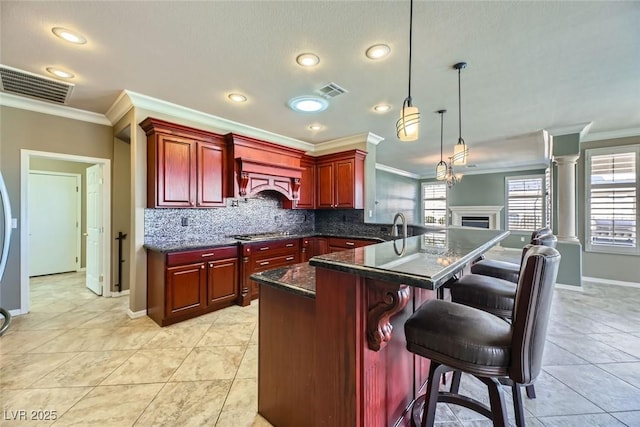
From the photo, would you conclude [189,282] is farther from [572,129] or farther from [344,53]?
[572,129]

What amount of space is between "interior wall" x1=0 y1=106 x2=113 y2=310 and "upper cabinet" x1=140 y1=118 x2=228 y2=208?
1.29 meters

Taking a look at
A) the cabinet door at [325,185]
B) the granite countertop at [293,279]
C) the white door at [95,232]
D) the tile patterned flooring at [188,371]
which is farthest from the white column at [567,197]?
the white door at [95,232]

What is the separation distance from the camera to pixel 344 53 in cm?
225

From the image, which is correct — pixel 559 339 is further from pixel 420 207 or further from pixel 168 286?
pixel 420 207

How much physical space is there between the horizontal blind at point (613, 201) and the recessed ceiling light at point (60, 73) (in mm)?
7721

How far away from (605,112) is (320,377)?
5133 millimetres

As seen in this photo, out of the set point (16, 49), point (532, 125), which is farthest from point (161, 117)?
point (532, 125)

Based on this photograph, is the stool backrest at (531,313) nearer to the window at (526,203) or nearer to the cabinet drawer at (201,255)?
the cabinet drawer at (201,255)

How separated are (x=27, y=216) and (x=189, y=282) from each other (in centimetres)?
222

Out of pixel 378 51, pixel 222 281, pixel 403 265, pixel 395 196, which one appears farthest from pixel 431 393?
pixel 395 196

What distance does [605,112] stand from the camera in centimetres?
370

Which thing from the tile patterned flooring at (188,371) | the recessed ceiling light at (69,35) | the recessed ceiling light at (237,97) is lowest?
the tile patterned flooring at (188,371)

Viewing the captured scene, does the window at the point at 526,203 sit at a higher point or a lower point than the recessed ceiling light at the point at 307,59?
lower

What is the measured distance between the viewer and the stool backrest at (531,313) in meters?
1.02
